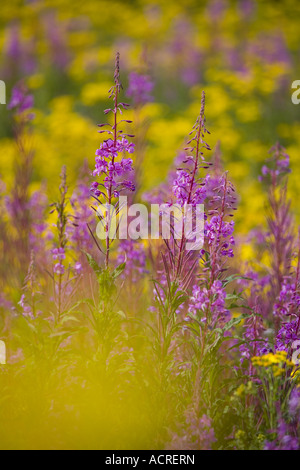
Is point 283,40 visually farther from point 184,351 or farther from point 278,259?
point 184,351

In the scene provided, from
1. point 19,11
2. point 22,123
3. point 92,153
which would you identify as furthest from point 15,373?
point 19,11

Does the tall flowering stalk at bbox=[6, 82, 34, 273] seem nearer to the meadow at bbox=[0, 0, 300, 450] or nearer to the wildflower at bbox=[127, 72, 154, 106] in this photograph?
the meadow at bbox=[0, 0, 300, 450]

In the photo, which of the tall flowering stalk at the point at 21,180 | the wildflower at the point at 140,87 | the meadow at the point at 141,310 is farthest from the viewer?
the wildflower at the point at 140,87

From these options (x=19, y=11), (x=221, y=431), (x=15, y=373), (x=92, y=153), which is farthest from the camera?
(x=19, y=11)

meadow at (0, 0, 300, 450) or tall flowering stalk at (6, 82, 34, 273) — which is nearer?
meadow at (0, 0, 300, 450)

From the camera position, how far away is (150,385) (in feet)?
10.9

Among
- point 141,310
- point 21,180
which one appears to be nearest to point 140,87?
point 21,180
